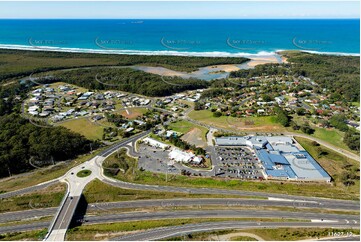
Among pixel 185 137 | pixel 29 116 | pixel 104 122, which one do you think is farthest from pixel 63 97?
pixel 185 137

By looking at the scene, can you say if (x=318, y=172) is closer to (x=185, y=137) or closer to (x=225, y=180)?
(x=225, y=180)

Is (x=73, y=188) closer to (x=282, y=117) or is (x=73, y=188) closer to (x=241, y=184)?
(x=241, y=184)

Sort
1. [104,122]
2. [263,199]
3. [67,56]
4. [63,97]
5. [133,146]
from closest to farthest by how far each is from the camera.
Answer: [263,199]
[133,146]
[104,122]
[63,97]
[67,56]

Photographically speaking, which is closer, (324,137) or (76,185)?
(76,185)

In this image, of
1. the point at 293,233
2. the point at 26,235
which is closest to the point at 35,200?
the point at 26,235

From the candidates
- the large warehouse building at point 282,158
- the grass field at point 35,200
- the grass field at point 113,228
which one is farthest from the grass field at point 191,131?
the grass field at point 35,200

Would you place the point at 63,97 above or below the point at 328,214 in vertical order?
above

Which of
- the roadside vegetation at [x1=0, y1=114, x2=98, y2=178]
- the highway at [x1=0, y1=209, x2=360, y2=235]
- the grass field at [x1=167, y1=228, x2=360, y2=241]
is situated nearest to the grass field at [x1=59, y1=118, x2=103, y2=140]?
the roadside vegetation at [x1=0, y1=114, x2=98, y2=178]
